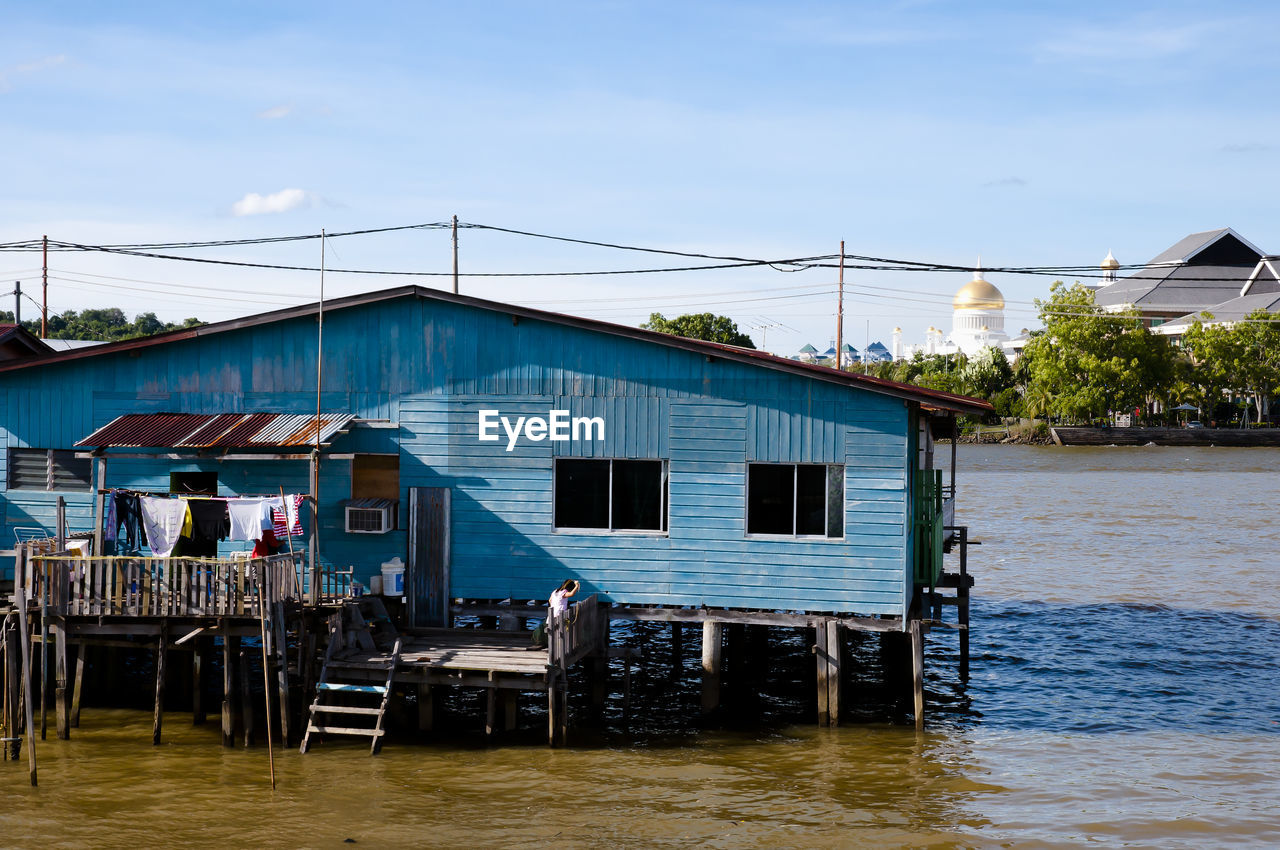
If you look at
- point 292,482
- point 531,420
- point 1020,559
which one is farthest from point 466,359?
point 1020,559

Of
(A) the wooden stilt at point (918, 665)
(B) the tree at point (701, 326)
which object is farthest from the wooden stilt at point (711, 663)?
(B) the tree at point (701, 326)

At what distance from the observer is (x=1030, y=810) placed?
17797 millimetres

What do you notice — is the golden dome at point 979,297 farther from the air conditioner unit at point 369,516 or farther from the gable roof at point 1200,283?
the air conditioner unit at point 369,516

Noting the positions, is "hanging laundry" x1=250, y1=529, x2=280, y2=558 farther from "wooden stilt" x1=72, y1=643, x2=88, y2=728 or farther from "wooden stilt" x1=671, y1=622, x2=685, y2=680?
"wooden stilt" x1=671, y1=622, x2=685, y2=680

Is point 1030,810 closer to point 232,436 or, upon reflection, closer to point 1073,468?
point 232,436

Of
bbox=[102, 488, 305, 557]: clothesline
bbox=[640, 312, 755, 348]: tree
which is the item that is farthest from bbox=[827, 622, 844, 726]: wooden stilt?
bbox=[640, 312, 755, 348]: tree

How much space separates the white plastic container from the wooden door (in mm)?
160

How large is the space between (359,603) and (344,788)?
360cm

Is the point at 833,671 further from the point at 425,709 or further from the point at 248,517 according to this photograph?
the point at 248,517

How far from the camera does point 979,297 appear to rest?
641 feet

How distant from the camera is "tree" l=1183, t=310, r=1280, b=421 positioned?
354 ft

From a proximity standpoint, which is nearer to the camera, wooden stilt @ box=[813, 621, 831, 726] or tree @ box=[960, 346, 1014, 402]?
wooden stilt @ box=[813, 621, 831, 726]

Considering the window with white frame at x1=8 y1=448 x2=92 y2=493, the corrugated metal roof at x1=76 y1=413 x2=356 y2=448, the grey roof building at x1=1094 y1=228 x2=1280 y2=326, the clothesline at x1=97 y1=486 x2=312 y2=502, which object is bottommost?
the clothesline at x1=97 y1=486 x2=312 y2=502

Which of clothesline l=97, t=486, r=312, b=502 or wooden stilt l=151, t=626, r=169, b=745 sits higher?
clothesline l=97, t=486, r=312, b=502
